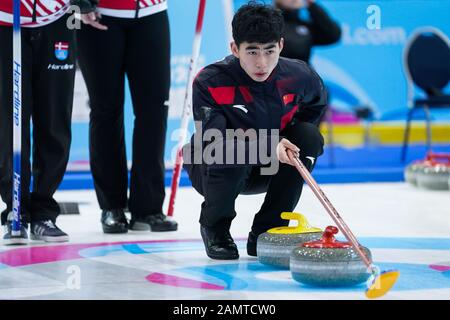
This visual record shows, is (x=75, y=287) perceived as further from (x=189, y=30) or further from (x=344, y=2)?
(x=344, y=2)

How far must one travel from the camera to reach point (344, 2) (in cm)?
850

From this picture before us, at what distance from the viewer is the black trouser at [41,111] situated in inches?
163

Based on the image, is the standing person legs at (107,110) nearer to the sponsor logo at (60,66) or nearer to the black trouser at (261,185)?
the sponsor logo at (60,66)

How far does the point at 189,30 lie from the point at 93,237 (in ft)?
10.0

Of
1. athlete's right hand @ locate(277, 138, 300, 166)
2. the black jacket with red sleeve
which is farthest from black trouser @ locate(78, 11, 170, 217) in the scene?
athlete's right hand @ locate(277, 138, 300, 166)

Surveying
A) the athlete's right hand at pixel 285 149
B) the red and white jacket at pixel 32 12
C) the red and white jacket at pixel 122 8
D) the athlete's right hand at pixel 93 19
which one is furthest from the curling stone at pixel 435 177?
the athlete's right hand at pixel 285 149

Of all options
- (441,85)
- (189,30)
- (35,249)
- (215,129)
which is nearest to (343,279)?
(215,129)

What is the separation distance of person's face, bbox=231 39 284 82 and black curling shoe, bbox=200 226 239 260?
0.63 metres

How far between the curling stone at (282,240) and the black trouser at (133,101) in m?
1.27

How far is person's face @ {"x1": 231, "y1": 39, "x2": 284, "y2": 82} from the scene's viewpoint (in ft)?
11.6

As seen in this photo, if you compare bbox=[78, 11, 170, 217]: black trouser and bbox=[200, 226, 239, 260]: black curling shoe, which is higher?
bbox=[78, 11, 170, 217]: black trouser

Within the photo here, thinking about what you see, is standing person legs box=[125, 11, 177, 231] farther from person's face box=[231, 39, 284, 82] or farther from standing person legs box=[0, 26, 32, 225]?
person's face box=[231, 39, 284, 82]

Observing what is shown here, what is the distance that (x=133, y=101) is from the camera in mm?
4629

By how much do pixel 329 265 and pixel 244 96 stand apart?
2.86 feet
